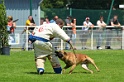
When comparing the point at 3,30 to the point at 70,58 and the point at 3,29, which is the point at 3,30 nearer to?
the point at 3,29

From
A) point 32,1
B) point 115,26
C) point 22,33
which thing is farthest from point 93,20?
point 22,33

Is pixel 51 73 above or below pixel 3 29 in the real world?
below

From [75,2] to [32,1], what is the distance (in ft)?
63.2

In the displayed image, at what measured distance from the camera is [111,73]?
51.6 ft

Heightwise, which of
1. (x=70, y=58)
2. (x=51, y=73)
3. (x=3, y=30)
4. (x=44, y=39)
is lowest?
(x=51, y=73)

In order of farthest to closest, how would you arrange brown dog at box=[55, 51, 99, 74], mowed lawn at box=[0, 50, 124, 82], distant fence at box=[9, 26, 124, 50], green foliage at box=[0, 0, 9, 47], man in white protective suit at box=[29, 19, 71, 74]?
distant fence at box=[9, 26, 124, 50] → green foliage at box=[0, 0, 9, 47] → brown dog at box=[55, 51, 99, 74] → man in white protective suit at box=[29, 19, 71, 74] → mowed lawn at box=[0, 50, 124, 82]

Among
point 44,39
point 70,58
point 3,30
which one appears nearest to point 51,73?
point 70,58

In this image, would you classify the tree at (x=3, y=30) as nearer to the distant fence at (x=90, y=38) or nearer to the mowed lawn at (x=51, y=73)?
the mowed lawn at (x=51, y=73)

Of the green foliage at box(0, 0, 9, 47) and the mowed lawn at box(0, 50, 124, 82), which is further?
the green foliage at box(0, 0, 9, 47)

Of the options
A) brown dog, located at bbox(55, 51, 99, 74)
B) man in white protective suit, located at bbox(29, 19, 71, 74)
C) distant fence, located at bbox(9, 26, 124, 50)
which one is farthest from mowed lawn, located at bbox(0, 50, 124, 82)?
distant fence, located at bbox(9, 26, 124, 50)

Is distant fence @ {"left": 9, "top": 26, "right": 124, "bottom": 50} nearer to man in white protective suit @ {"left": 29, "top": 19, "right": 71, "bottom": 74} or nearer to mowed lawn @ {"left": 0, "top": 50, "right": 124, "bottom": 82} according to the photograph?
mowed lawn @ {"left": 0, "top": 50, "right": 124, "bottom": 82}

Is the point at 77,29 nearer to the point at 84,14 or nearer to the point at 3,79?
the point at 84,14

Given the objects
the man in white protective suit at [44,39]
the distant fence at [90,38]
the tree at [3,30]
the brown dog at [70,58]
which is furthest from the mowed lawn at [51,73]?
the distant fence at [90,38]

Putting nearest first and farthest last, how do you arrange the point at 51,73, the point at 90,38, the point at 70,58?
1. the point at 70,58
2. the point at 51,73
3. the point at 90,38
